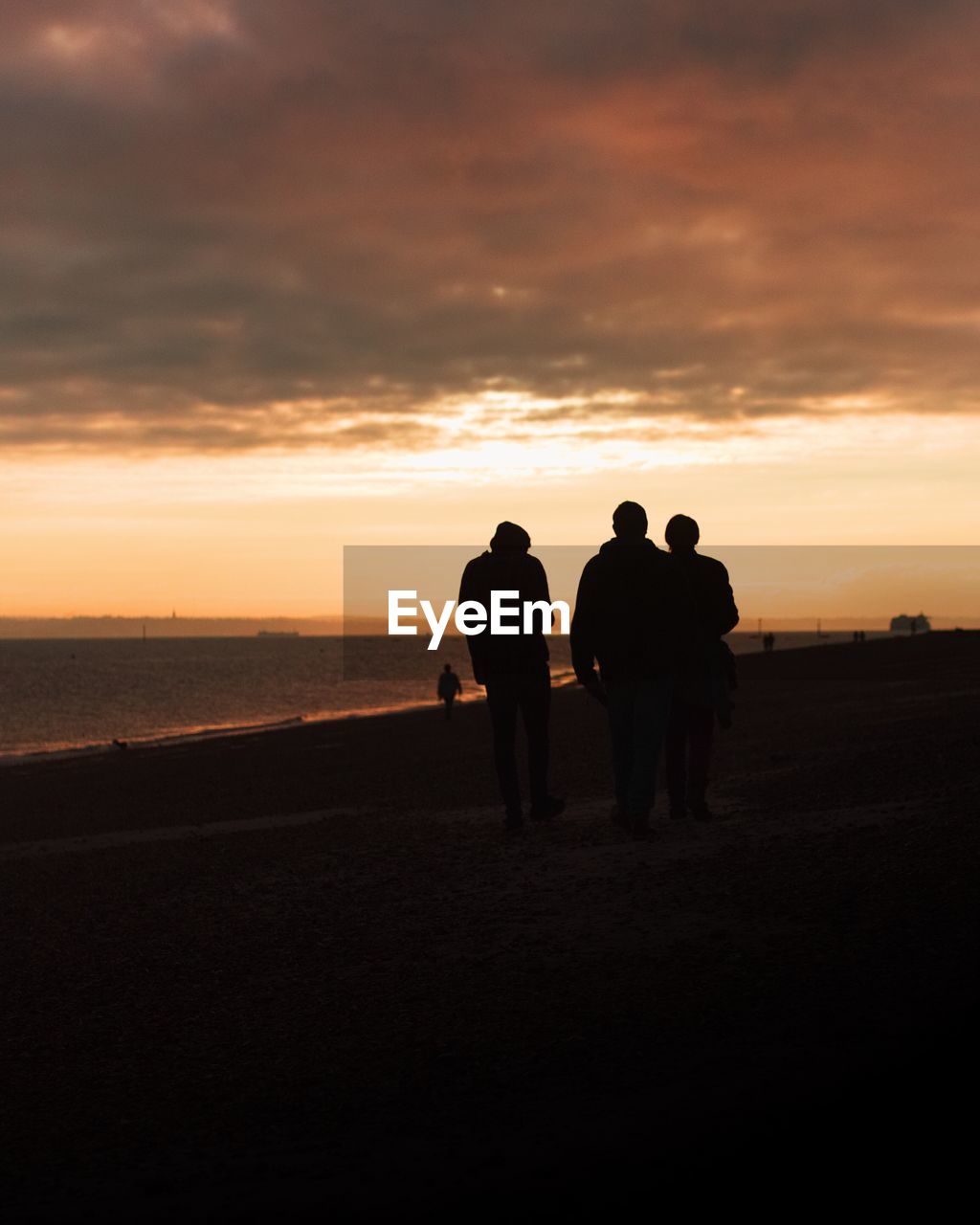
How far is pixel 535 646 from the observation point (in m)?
9.30

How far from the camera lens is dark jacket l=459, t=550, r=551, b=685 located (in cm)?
927

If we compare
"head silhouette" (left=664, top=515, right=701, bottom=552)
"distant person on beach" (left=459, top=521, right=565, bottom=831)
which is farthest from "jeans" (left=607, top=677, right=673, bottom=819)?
"head silhouette" (left=664, top=515, right=701, bottom=552)

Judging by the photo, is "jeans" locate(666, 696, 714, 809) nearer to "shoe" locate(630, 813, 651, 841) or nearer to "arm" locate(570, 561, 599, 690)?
"shoe" locate(630, 813, 651, 841)

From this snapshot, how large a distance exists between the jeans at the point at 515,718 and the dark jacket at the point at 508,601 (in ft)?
0.25

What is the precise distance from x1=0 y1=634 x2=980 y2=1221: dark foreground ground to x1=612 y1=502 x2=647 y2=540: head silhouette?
2174 millimetres

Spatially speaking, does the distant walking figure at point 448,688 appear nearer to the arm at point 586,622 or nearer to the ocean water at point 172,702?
the ocean water at point 172,702

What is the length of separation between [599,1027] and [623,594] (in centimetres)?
410

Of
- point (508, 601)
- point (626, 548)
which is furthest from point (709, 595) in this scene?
point (508, 601)

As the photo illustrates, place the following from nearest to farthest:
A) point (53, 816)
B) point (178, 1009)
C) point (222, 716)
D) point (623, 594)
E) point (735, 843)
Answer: point (178, 1009), point (735, 843), point (623, 594), point (53, 816), point (222, 716)

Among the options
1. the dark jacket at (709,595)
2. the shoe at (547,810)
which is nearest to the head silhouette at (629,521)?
the dark jacket at (709,595)

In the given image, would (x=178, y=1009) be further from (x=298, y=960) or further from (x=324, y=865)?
(x=324, y=865)

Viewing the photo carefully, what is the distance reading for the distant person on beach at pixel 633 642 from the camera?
8539 mm

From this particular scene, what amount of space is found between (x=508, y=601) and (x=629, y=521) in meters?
1.18

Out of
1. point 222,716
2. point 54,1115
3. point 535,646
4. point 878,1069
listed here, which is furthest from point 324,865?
point 222,716
